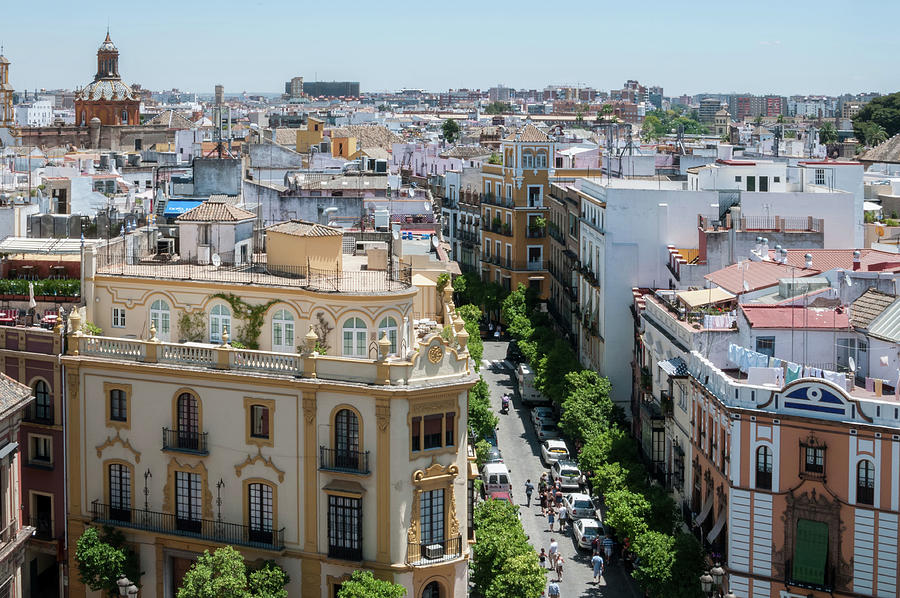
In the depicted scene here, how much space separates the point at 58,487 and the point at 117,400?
362 centimetres

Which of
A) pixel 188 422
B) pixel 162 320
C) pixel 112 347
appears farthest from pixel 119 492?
pixel 162 320

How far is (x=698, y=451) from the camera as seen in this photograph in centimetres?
4866

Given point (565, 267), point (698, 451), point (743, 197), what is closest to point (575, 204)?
point (565, 267)

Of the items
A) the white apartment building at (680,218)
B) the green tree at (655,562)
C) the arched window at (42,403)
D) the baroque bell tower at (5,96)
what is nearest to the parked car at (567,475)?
the white apartment building at (680,218)

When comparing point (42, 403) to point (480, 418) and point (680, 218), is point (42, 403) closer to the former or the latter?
point (480, 418)

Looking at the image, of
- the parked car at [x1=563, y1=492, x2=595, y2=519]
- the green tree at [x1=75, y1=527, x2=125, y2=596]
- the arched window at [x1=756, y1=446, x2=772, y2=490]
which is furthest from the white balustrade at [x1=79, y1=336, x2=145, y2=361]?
the parked car at [x1=563, y1=492, x2=595, y2=519]

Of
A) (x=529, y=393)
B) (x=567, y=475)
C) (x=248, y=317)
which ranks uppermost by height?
(x=248, y=317)

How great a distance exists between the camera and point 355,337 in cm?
4344

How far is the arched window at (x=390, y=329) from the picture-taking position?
43375 millimetres

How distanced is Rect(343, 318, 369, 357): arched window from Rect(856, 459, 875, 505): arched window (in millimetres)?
15065

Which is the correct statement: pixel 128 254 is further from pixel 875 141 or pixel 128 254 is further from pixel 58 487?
pixel 875 141

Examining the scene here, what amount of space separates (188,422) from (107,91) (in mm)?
129041

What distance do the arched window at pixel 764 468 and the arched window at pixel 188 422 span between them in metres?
17.2

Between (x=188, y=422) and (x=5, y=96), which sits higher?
(x=5, y=96)
